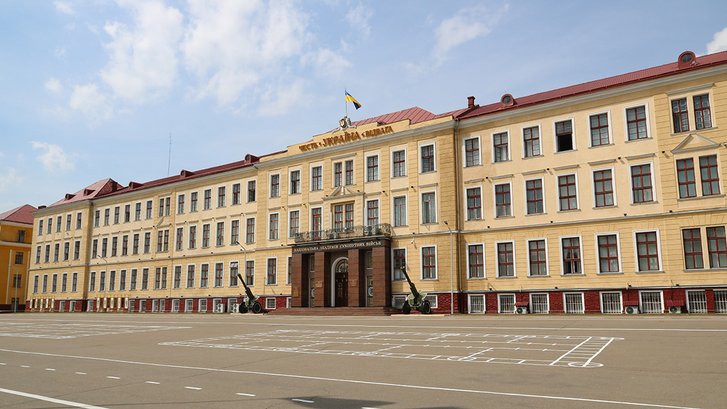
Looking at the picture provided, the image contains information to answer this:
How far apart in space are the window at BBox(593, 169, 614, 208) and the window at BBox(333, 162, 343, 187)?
20.3m

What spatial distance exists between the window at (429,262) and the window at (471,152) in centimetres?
682

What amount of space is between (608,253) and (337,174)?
2234 cm

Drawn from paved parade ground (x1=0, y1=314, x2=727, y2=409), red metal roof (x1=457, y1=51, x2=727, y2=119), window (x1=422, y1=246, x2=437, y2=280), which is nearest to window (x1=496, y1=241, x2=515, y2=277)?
window (x1=422, y1=246, x2=437, y2=280)

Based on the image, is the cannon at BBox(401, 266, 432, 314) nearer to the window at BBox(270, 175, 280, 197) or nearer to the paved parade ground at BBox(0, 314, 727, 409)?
the window at BBox(270, 175, 280, 197)

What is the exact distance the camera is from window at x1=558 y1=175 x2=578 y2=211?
3744 cm

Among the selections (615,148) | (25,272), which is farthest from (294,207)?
(25,272)

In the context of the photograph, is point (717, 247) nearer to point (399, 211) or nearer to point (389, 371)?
point (399, 211)

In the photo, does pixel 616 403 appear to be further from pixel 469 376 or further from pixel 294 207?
pixel 294 207

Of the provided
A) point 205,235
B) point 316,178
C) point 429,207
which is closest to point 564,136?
point 429,207

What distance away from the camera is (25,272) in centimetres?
8275

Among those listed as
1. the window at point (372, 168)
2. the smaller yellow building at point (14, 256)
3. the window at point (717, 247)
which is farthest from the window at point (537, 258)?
the smaller yellow building at point (14, 256)

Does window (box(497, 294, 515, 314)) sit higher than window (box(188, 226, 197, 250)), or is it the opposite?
window (box(188, 226, 197, 250))

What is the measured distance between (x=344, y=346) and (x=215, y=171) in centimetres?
4364

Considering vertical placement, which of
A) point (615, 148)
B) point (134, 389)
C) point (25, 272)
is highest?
point (615, 148)
